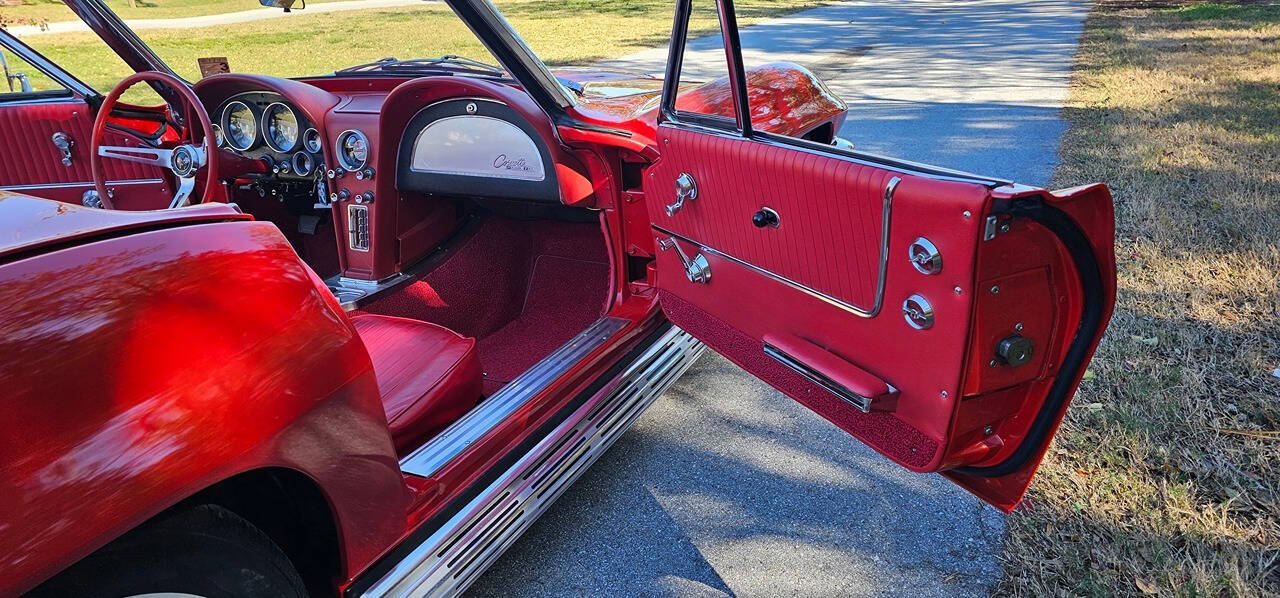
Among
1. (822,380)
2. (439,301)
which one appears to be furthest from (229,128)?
(822,380)

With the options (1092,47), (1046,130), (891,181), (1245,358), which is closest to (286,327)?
(891,181)

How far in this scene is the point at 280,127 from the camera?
3.12 m

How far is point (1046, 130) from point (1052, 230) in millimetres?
6093

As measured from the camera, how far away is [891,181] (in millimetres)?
1565

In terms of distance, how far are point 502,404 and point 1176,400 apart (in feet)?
7.78

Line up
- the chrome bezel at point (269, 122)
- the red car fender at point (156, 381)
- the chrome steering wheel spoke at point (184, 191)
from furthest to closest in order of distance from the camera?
the chrome bezel at point (269, 122)
the chrome steering wheel spoke at point (184, 191)
the red car fender at point (156, 381)

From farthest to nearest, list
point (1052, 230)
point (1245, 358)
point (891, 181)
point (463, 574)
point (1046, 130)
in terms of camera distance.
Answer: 1. point (1046, 130)
2. point (1245, 358)
3. point (463, 574)
4. point (891, 181)
5. point (1052, 230)

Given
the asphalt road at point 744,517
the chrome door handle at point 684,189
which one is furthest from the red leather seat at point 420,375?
the chrome door handle at point 684,189

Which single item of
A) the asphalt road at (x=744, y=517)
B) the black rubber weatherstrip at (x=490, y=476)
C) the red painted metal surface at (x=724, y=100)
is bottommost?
the asphalt road at (x=744, y=517)

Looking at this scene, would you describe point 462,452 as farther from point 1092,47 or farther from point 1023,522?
point 1092,47

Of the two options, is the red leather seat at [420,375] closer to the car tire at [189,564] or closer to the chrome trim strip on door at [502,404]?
the chrome trim strip on door at [502,404]

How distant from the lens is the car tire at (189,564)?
43.6 inches

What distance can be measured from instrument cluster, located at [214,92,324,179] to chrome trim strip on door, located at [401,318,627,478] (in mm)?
1426

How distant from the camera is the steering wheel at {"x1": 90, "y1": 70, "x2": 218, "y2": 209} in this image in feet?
8.38
